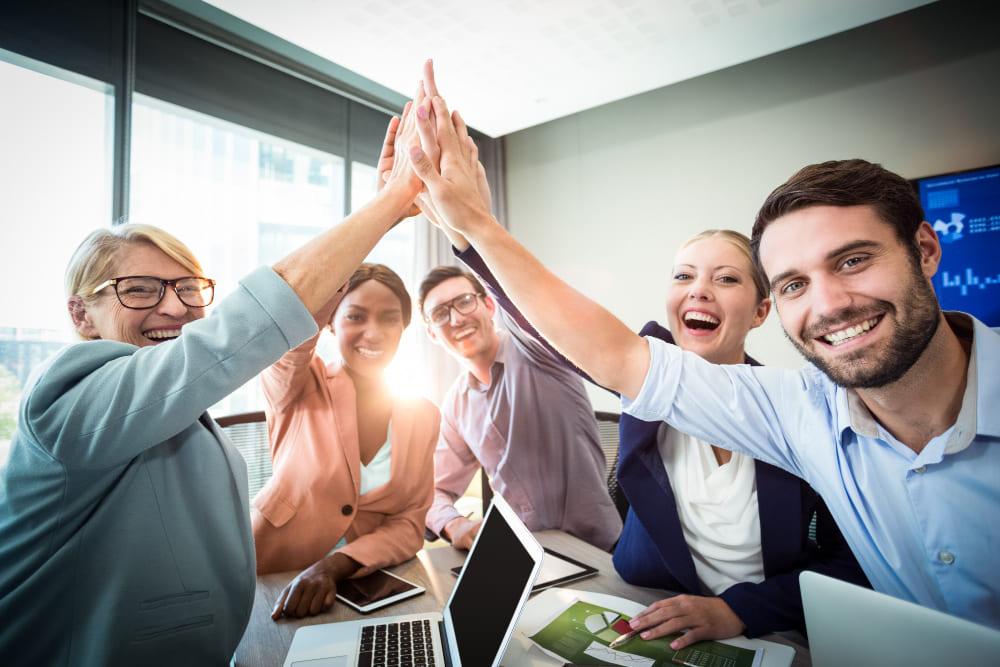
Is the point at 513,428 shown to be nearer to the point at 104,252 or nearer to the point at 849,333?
the point at 849,333

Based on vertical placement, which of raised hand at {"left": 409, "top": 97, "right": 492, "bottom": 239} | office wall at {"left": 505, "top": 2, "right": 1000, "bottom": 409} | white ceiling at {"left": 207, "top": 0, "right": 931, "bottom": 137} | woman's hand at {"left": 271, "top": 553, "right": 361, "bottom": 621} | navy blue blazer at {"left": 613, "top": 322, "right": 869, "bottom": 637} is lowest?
woman's hand at {"left": 271, "top": 553, "right": 361, "bottom": 621}

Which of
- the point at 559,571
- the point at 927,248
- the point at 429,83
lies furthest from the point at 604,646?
the point at 429,83

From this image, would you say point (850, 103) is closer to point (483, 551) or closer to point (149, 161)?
point (483, 551)

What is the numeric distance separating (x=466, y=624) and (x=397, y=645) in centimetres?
19

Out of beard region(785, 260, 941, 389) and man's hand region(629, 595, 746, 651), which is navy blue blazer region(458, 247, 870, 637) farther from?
beard region(785, 260, 941, 389)

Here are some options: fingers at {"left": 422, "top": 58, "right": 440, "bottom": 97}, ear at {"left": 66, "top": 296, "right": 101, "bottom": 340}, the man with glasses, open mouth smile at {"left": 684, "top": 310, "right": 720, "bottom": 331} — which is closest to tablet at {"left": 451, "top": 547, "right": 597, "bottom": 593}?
the man with glasses

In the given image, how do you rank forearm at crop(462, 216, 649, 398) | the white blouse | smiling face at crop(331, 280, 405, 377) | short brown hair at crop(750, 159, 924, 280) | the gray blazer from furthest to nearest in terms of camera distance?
smiling face at crop(331, 280, 405, 377) < the white blouse < forearm at crop(462, 216, 649, 398) < short brown hair at crop(750, 159, 924, 280) < the gray blazer

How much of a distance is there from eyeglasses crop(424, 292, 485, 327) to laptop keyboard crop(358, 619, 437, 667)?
4.20ft

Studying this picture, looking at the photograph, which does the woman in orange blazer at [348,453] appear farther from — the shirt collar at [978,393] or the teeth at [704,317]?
the shirt collar at [978,393]

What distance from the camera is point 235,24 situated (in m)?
3.27

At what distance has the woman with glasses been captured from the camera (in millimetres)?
791

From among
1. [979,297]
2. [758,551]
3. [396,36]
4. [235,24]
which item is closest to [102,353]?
[758,551]

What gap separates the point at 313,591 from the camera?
4.07 feet

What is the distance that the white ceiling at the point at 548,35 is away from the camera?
276cm
